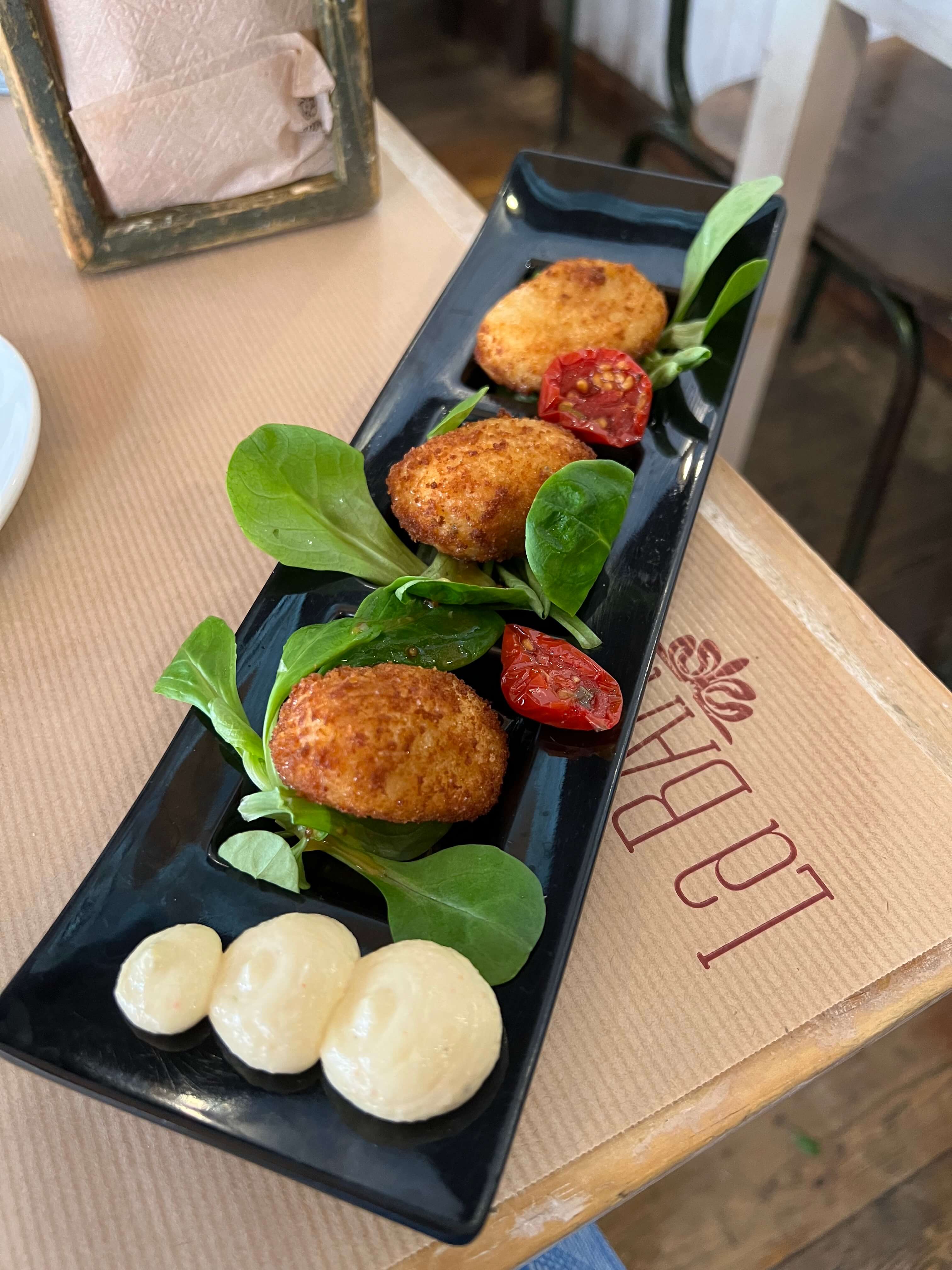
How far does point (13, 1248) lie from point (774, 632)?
59 cm

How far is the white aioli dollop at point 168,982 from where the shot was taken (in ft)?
1.43

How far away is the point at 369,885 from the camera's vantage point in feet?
1.67

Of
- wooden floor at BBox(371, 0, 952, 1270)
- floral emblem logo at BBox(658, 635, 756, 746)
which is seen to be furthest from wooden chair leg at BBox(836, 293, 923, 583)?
floral emblem logo at BBox(658, 635, 756, 746)

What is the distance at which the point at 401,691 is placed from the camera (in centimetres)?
52

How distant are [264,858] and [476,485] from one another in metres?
0.27

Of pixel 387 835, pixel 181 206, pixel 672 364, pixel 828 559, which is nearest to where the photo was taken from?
pixel 387 835

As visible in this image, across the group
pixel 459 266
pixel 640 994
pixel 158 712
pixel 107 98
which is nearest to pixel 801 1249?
pixel 640 994

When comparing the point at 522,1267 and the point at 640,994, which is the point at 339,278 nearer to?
the point at 640,994

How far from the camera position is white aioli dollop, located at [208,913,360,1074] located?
1.39ft

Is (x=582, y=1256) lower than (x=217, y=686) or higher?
lower

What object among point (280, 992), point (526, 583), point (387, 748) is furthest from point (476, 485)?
point (280, 992)

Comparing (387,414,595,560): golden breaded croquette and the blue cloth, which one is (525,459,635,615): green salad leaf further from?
the blue cloth

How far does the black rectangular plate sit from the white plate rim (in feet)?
0.52

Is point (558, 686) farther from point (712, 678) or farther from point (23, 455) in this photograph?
point (23, 455)
